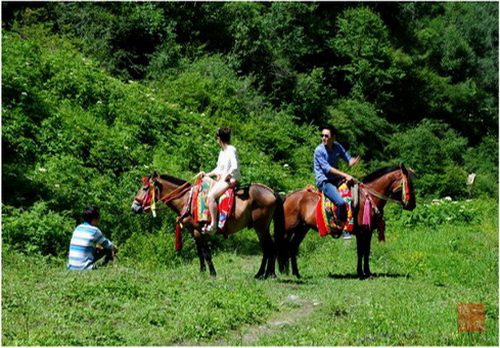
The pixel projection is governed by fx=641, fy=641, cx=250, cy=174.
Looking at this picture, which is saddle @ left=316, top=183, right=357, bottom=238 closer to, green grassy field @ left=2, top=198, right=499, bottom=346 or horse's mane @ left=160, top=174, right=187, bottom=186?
green grassy field @ left=2, top=198, right=499, bottom=346

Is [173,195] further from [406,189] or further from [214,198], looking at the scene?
[406,189]

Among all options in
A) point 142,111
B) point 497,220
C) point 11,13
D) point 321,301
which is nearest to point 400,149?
point 497,220

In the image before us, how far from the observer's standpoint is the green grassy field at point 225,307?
23.1 feet

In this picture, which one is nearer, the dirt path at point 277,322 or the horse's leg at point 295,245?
the dirt path at point 277,322

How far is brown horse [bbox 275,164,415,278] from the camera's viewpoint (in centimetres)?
1193

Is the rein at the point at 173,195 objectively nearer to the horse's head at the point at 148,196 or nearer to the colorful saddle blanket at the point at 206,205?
the horse's head at the point at 148,196

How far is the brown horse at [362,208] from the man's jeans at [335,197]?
0.23m

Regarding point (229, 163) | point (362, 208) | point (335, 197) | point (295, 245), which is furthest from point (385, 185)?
point (229, 163)

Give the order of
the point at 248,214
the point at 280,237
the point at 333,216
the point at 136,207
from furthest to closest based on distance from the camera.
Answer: the point at 136,207 → the point at 280,237 → the point at 333,216 → the point at 248,214

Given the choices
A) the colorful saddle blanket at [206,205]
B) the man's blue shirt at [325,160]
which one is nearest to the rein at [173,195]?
the colorful saddle blanket at [206,205]

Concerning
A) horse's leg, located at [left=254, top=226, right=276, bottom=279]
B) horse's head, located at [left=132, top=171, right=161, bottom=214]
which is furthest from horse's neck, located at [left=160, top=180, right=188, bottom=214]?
horse's leg, located at [left=254, top=226, right=276, bottom=279]

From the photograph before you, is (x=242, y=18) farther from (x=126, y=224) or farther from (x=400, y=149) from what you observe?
(x=126, y=224)

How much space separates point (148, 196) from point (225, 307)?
4.66 m

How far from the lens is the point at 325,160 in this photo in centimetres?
1149
